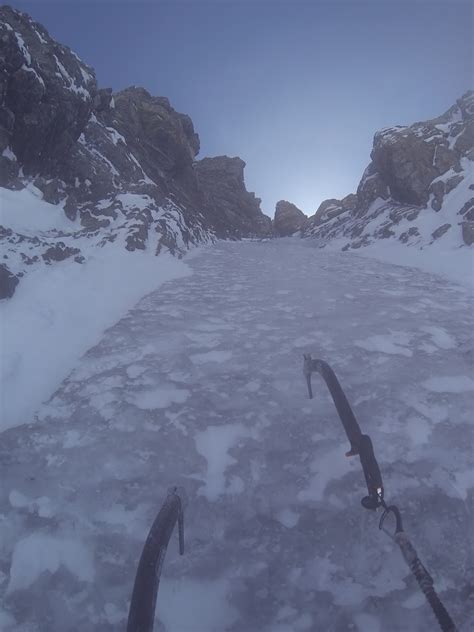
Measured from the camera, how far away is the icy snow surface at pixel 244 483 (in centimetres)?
232

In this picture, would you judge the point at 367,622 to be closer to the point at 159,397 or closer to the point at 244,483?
the point at 244,483

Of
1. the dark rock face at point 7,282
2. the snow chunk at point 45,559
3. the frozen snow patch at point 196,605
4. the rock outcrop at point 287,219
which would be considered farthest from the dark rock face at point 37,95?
the rock outcrop at point 287,219

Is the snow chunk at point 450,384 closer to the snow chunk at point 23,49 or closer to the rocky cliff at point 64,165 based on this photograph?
the rocky cliff at point 64,165

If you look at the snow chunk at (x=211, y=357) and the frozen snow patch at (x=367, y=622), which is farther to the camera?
the snow chunk at (x=211, y=357)

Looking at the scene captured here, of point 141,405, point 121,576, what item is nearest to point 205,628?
point 121,576

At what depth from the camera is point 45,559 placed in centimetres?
254

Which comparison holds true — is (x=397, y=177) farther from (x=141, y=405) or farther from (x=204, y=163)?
(x=204, y=163)

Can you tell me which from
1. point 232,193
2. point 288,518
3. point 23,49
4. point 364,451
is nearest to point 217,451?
point 288,518

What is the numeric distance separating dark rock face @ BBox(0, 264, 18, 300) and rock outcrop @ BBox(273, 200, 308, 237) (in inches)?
1806

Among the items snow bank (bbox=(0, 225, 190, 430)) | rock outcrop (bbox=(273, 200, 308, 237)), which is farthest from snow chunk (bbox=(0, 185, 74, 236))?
rock outcrop (bbox=(273, 200, 308, 237))

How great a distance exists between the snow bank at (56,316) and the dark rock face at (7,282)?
4.3 inches

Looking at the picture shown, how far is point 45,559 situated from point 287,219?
2098 inches

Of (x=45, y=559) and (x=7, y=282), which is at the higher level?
(x=7, y=282)

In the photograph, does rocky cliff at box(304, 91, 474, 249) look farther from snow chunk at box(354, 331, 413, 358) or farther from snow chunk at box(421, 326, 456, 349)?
snow chunk at box(354, 331, 413, 358)
